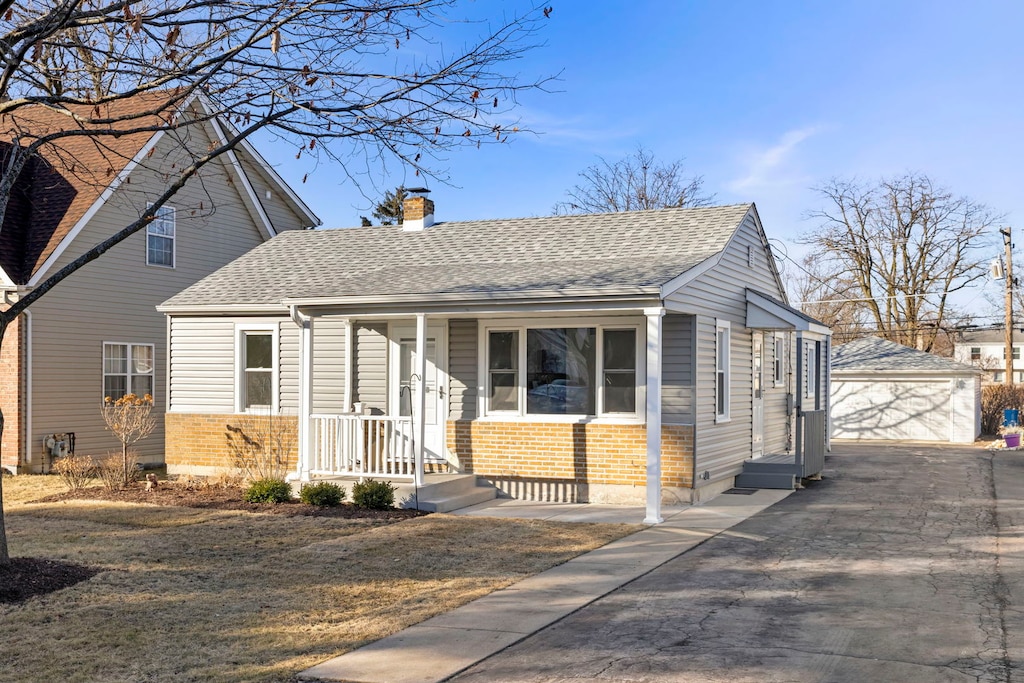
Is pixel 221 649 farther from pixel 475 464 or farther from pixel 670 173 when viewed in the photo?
pixel 670 173

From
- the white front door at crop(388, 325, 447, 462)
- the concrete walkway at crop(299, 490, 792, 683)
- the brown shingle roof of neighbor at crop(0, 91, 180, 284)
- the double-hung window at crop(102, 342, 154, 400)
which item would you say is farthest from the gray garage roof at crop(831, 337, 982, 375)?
the brown shingle roof of neighbor at crop(0, 91, 180, 284)

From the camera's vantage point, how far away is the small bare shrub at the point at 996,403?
31609 mm

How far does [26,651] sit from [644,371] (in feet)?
29.6

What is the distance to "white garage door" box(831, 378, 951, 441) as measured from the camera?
94.0 feet

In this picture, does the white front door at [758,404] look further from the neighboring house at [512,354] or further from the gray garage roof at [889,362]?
the gray garage roof at [889,362]

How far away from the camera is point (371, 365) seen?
15336 mm

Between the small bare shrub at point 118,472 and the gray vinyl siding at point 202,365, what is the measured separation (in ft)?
4.72

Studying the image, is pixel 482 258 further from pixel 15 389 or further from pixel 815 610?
pixel 815 610

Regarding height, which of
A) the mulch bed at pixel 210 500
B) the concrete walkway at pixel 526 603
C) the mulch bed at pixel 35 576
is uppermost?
the mulch bed at pixel 35 576

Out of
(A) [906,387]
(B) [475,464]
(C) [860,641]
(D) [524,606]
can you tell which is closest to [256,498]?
(B) [475,464]

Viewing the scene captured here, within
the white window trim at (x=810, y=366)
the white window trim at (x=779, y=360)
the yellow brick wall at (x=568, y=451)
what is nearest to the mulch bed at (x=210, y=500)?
the yellow brick wall at (x=568, y=451)

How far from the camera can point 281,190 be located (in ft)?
76.6

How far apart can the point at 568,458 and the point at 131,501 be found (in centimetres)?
633

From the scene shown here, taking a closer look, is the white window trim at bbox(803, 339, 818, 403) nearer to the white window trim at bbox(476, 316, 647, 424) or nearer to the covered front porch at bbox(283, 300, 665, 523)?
the white window trim at bbox(476, 316, 647, 424)
